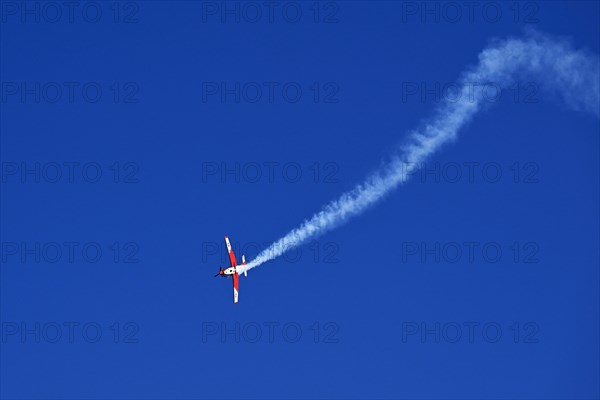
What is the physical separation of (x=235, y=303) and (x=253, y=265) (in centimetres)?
491

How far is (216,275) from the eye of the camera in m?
128

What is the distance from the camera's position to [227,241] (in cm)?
13012

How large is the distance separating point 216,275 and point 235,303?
302 cm

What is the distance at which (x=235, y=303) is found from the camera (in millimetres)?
130125

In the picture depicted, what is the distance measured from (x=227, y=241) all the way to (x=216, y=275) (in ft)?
9.97

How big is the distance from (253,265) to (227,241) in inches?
178

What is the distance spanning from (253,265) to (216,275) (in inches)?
131

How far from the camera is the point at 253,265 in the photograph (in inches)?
4973

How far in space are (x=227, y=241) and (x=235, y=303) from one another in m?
4.35
